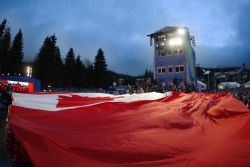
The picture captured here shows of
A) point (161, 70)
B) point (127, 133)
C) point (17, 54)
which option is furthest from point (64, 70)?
point (127, 133)

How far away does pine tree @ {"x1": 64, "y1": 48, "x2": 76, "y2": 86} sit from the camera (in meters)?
52.4

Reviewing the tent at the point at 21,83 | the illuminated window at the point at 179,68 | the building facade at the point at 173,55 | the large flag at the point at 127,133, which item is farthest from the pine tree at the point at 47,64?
the large flag at the point at 127,133

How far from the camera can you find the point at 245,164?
3742 mm

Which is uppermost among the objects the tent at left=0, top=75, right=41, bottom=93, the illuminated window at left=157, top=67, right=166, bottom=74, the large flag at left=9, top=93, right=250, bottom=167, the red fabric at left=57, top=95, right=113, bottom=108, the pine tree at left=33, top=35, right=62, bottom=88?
the pine tree at left=33, top=35, right=62, bottom=88

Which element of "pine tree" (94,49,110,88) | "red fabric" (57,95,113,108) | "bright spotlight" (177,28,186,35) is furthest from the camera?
"pine tree" (94,49,110,88)

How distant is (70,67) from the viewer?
5247 centimetres

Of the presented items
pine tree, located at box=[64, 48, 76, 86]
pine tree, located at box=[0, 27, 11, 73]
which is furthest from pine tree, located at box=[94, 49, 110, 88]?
pine tree, located at box=[0, 27, 11, 73]

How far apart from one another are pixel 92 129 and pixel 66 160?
1171 mm

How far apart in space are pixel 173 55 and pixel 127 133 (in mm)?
27872

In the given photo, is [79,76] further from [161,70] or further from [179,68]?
[179,68]

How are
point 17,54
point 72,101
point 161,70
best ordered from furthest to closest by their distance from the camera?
1. point 17,54
2. point 161,70
3. point 72,101

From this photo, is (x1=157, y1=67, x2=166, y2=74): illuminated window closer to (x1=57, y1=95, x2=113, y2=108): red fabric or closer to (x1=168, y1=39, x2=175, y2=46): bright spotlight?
(x1=168, y1=39, x2=175, y2=46): bright spotlight

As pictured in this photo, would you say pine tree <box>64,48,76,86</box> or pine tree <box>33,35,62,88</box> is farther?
pine tree <box>64,48,76,86</box>

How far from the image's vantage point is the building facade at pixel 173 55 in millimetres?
30500
